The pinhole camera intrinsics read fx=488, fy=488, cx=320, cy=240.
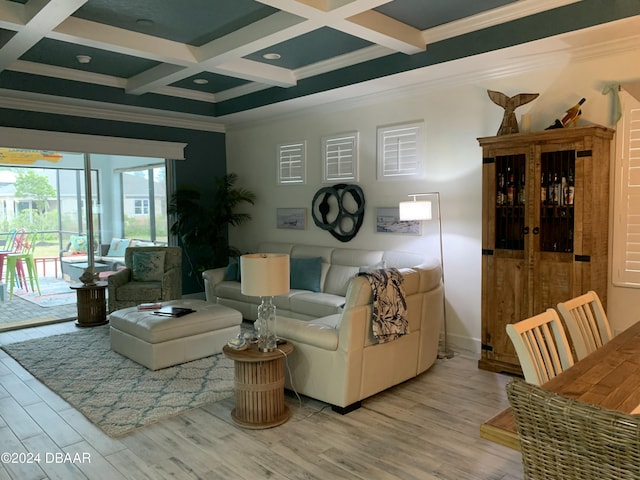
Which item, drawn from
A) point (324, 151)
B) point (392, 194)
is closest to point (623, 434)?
point (392, 194)

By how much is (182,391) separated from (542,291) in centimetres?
297

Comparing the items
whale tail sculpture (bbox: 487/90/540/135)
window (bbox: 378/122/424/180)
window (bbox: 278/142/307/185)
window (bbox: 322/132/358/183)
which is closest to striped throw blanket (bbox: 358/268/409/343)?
whale tail sculpture (bbox: 487/90/540/135)

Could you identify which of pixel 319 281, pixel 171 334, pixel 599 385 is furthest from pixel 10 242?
pixel 599 385

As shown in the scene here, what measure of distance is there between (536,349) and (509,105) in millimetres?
2818

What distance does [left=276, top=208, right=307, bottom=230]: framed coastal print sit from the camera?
6.57m

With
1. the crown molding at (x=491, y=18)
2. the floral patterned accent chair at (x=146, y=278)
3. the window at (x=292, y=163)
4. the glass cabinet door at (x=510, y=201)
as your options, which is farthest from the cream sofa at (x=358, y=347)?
the floral patterned accent chair at (x=146, y=278)

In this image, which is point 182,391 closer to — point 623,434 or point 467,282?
point 467,282

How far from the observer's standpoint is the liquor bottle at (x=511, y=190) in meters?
4.10

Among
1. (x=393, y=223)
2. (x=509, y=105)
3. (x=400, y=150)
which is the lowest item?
(x=393, y=223)

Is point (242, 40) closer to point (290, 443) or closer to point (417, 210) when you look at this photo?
point (417, 210)

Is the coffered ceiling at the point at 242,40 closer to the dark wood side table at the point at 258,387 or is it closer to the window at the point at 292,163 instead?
the window at the point at 292,163

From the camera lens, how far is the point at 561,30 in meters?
3.61

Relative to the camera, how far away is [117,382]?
4008 millimetres

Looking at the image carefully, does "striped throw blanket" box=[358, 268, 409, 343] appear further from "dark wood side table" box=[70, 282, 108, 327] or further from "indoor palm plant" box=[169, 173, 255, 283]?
"indoor palm plant" box=[169, 173, 255, 283]
